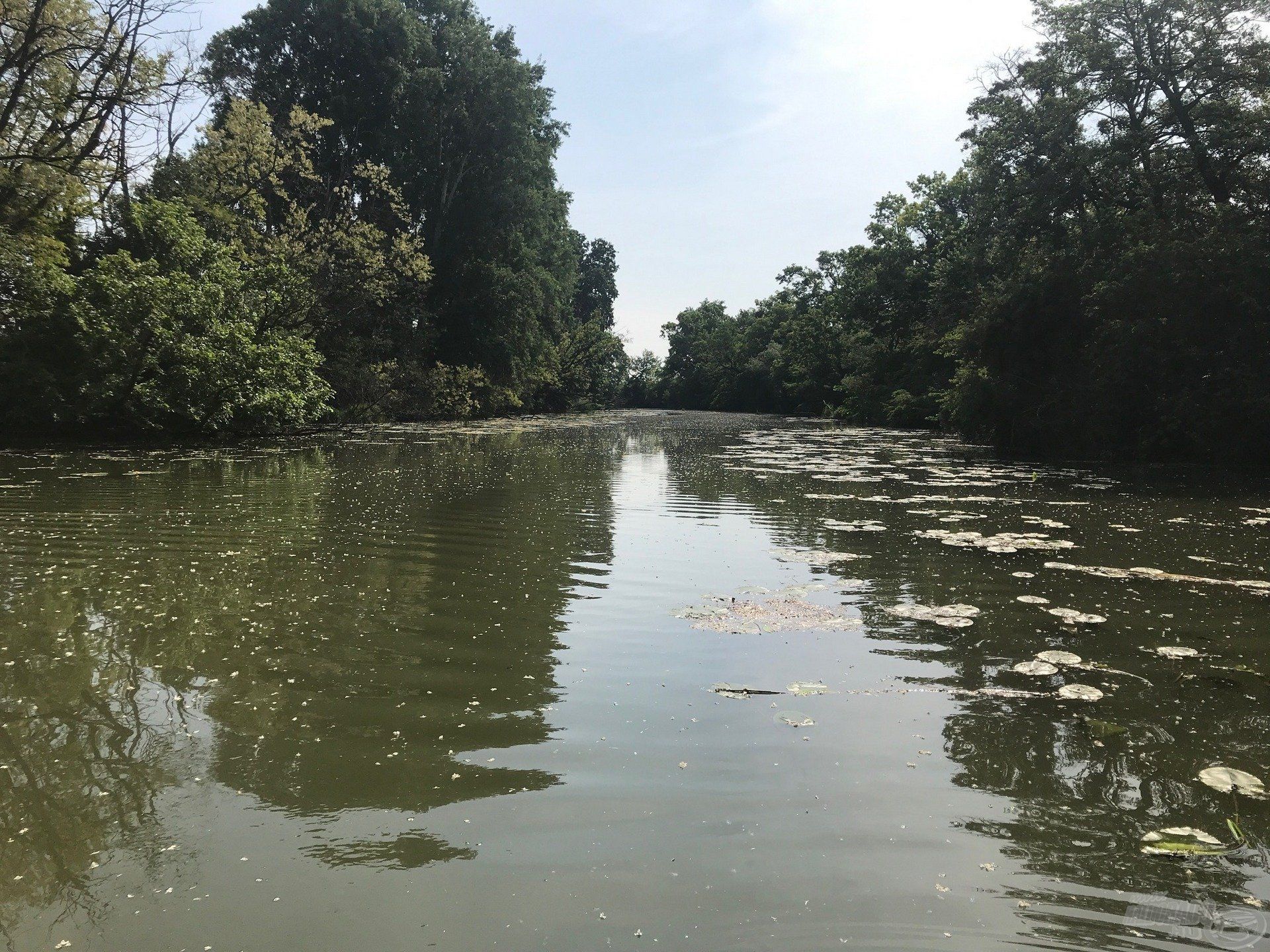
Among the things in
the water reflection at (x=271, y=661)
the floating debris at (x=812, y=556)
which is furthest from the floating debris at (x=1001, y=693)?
the floating debris at (x=812, y=556)

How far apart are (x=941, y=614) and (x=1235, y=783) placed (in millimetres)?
2672

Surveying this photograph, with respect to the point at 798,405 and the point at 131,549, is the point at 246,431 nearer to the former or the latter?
the point at 131,549

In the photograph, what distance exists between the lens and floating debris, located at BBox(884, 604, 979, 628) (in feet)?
19.4

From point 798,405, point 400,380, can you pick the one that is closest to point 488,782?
point 400,380

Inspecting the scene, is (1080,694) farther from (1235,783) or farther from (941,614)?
(941,614)

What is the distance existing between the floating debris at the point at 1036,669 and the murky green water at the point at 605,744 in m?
0.08

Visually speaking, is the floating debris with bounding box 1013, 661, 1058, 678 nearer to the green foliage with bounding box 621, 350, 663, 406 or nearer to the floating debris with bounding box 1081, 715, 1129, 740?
the floating debris with bounding box 1081, 715, 1129, 740

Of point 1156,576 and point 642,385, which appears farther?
point 642,385

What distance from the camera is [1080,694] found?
4422mm

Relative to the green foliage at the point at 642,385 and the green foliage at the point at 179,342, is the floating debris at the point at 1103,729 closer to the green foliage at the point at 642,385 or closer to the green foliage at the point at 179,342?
the green foliage at the point at 179,342

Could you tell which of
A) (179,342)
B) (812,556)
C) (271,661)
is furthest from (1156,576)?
(179,342)

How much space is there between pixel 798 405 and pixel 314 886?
216 feet

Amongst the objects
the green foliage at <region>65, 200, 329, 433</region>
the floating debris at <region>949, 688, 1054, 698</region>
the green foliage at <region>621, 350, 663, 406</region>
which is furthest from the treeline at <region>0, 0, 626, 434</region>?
the green foliage at <region>621, 350, 663, 406</region>

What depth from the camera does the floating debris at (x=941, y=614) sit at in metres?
5.91
